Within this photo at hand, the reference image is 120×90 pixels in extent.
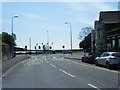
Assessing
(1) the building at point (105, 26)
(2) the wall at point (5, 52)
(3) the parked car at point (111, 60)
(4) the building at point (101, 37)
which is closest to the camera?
(3) the parked car at point (111, 60)

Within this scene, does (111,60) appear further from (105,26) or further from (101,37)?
(101,37)

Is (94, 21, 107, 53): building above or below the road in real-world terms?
above

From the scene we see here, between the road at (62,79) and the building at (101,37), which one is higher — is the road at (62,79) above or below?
below

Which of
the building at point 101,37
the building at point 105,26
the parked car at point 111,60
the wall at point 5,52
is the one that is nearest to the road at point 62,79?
the parked car at point 111,60

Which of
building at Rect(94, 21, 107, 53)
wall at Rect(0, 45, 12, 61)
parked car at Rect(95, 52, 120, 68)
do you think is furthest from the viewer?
building at Rect(94, 21, 107, 53)

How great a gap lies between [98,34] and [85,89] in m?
49.8

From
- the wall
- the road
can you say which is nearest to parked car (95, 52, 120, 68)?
the road

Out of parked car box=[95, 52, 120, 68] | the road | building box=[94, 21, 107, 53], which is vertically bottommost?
the road

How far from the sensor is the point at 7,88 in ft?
38.9

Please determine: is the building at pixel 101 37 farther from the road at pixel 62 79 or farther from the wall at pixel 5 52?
the road at pixel 62 79

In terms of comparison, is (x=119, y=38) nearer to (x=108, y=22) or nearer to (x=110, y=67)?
(x=108, y=22)

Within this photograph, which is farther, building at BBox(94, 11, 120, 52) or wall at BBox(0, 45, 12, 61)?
building at BBox(94, 11, 120, 52)

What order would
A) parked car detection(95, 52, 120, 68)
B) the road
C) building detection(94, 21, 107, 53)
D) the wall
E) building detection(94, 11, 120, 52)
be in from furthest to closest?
1. building detection(94, 21, 107, 53)
2. building detection(94, 11, 120, 52)
3. the wall
4. parked car detection(95, 52, 120, 68)
5. the road

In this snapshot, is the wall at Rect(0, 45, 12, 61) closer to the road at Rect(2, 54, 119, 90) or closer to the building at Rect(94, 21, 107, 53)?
the road at Rect(2, 54, 119, 90)
